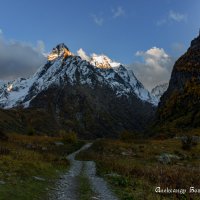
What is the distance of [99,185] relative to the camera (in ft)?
92.2

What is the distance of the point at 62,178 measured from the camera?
3138cm

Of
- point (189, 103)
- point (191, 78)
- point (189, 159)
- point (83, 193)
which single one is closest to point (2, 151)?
point (83, 193)

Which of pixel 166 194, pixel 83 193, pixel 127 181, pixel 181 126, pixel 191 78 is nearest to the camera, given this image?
pixel 166 194

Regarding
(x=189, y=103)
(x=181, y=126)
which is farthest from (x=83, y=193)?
(x=189, y=103)

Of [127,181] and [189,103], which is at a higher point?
[189,103]

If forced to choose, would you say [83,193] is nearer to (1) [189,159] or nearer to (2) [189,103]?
(1) [189,159]

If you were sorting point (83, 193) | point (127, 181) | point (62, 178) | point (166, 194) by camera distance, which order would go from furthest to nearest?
point (62, 178)
point (127, 181)
point (83, 193)
point (166, 194)

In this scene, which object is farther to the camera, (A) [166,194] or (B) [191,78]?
(B) [191,78]

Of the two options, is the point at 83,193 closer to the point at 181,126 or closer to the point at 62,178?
the point at 62,178

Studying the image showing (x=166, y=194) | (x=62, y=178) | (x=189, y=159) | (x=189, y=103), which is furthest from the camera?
(x=189, y=103)

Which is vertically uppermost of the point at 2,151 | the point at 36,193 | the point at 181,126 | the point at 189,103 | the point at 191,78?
the point at 191,78

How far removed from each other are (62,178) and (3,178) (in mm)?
7359

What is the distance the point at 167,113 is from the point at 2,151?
16154 cm

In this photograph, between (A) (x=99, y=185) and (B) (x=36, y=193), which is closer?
(B) (x=36, y=193)
